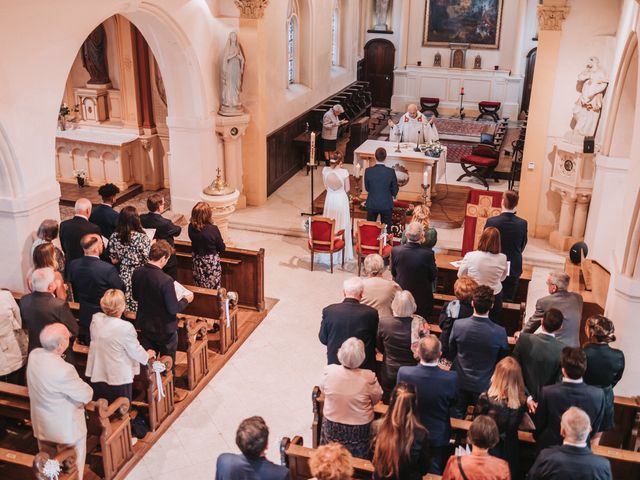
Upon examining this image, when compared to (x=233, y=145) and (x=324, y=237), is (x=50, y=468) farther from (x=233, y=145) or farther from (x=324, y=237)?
(x=233, y=145)

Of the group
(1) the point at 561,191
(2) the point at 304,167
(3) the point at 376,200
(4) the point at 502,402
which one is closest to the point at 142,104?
(2) the point at 304,167

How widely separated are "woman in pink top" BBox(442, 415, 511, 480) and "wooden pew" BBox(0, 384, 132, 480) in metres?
2.92

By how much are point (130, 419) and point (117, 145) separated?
25.2 feet

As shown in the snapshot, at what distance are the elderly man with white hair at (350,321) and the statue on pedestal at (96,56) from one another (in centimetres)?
936

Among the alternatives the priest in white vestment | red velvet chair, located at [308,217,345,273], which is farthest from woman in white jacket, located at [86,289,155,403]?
the priest in white vestment

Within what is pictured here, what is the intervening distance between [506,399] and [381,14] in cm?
1902

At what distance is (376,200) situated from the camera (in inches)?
399

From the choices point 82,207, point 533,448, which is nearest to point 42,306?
point 82,207

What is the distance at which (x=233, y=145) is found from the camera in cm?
1253

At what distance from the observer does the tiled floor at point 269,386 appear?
6445 mm

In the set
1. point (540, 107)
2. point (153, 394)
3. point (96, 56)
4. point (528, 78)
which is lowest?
point (153, 394)

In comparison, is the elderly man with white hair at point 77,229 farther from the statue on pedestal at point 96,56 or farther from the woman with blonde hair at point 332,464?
the statue on pedestal at point 96,56

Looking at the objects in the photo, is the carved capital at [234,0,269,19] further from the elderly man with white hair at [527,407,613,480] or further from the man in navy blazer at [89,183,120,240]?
the elderly man with white hair at [527,407,613,480]

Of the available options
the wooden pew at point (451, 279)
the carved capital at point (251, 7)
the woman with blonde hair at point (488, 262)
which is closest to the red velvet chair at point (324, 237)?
the wooden pew at point (451, 279)
